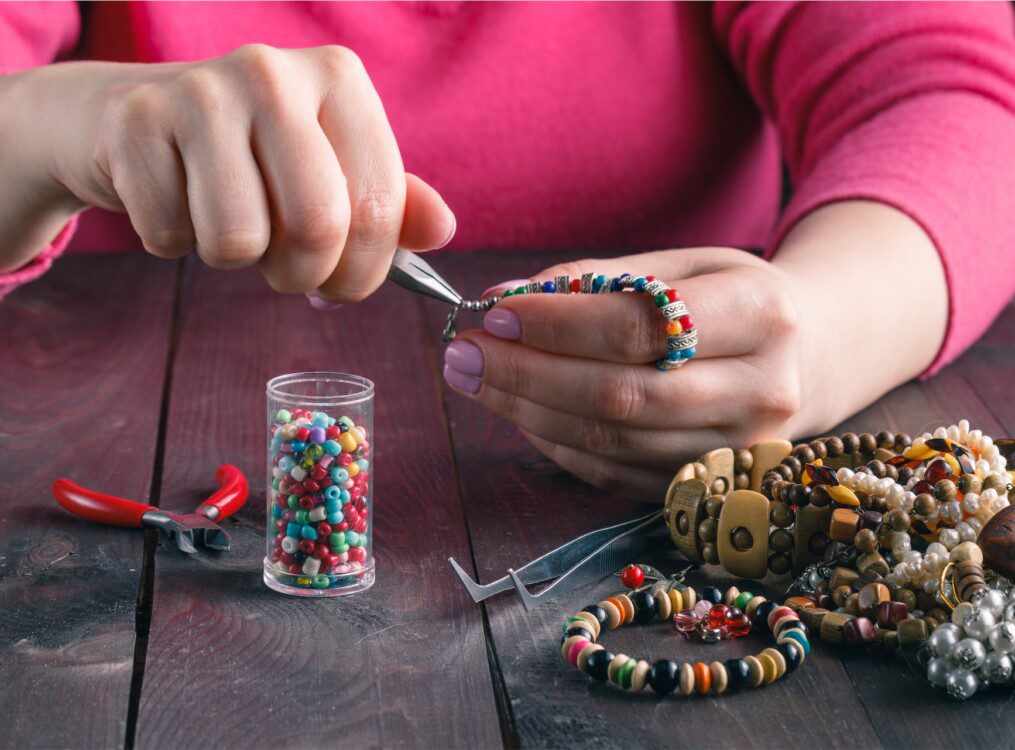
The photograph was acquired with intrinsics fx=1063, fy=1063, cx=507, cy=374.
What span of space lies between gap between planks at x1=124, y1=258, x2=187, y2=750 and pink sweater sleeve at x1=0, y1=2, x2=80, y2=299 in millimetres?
129

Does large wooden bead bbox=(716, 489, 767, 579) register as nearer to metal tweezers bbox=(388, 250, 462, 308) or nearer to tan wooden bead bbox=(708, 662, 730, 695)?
tan wooden bead bbox=(708, 662, 730, 695)

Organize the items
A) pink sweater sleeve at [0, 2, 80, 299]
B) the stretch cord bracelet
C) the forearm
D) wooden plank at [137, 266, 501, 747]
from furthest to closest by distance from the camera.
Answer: pink sweater sleeve at [0, 2, 80, 299]
the forearm
the stretch cord bracelet
wooden plank at [137, 266, 501, 747]

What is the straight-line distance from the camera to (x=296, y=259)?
0.62 metres

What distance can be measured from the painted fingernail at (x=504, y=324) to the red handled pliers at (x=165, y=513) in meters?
0.20

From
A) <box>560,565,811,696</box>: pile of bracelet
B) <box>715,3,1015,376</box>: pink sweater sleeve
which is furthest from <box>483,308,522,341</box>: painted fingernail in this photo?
<box>715,3,1015,376</box>: pink sweater sleeve

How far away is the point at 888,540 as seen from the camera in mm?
595

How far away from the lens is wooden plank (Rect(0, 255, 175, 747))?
1.60 ft

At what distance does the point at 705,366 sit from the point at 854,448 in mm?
113

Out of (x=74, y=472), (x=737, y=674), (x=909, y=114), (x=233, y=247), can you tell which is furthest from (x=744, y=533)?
(x=909, y=114)

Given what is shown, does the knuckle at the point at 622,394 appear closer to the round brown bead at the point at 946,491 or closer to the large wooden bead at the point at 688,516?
the large wooden bead at the point at 688,516

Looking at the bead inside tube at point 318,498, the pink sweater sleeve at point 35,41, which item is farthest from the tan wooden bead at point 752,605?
the pink sweater sleeve at point 35,41

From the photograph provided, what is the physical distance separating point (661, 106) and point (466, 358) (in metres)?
0.68

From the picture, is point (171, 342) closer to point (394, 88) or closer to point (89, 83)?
point (89, 83)

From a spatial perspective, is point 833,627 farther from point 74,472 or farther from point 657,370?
point 74,472
